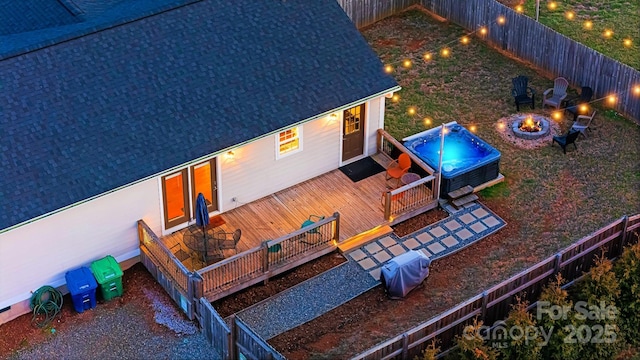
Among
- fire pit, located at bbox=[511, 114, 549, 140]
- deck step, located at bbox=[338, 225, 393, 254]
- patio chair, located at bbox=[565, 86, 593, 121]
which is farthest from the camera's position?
patio chair, located at bbox=[565, 86, 593, 121]

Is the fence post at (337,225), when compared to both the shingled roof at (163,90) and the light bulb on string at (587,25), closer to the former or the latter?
the shingled roof at (163,90)

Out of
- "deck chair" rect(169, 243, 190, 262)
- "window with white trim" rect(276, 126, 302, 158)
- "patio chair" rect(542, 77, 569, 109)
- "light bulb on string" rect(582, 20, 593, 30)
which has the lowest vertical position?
"deck chair" rect(169, 243, 190, 262)

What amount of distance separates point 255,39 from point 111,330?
29.2ft

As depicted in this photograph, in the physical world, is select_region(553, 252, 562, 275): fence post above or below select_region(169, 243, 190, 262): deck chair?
above

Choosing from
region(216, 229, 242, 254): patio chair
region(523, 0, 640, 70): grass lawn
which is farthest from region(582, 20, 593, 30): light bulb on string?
region(216, 229, 242, 254): patio chair

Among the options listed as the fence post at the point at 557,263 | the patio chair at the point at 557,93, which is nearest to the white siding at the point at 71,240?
the fence post at the point at 557,263

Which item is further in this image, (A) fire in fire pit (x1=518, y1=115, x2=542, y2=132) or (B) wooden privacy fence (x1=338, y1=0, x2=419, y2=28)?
(B) wooden privacy fence (x1=338, y1=0, x2=419, y2=28)

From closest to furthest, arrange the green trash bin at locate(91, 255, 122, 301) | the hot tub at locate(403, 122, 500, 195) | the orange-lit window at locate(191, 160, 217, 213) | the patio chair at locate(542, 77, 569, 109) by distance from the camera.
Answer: the green trash bin at locate(91, 255, 122, 301), the orange-lit window at locate(191, 160, 217, 213), the hot tub at locate(403, 122, 500, 195), the patio chair at locate(542, 77, 569, 109)

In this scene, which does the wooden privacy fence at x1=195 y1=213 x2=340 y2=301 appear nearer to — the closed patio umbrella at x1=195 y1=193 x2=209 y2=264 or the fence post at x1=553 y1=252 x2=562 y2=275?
the closed patio umbrella at x1=195 y1=193 x2=209 y2=264

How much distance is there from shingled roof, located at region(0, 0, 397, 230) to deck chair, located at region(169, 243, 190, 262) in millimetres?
2428

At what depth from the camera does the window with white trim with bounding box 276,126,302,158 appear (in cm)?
2684

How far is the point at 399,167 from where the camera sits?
27.9m

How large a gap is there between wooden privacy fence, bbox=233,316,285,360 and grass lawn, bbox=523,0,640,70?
19.6m

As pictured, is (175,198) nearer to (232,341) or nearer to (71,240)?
(71,240)
